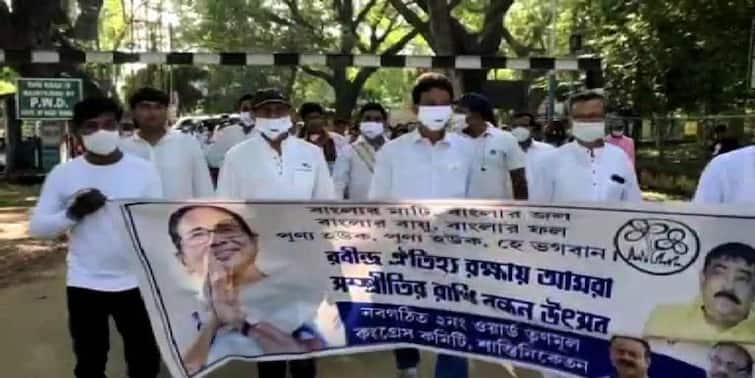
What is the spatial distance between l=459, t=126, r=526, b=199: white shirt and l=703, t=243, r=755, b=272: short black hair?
2186 millimetres

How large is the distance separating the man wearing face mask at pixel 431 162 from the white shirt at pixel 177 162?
131 centimetres

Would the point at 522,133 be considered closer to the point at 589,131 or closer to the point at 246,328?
the point at 589,131

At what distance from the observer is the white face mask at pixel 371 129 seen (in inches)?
334

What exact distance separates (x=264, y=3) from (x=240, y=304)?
40.6m

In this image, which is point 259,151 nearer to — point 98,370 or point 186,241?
point 186,241

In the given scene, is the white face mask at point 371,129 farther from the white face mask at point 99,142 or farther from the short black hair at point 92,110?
the white face mask at point 99,142

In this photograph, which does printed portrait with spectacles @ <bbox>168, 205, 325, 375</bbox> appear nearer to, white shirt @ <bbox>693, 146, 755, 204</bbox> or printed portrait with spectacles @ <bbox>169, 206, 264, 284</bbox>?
printed portrait with spectacles @ <bbox>169, 206, 264, 284</bbox>

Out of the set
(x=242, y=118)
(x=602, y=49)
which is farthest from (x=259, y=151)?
(x=602, y=49)

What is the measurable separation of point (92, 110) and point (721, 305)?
9.48 feet

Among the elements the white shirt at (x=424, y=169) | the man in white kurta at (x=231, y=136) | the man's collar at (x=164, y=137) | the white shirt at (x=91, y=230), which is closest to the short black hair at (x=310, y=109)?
the man in white kurta at (x=231, y=136)

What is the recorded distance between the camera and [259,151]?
16.8ft

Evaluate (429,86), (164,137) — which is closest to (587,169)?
(429,86)

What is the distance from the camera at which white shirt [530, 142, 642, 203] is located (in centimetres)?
471

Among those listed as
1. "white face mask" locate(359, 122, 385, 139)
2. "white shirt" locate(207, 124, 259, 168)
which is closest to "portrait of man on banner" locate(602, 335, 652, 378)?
"white face mask" locate(359, 122, 385, 139)
